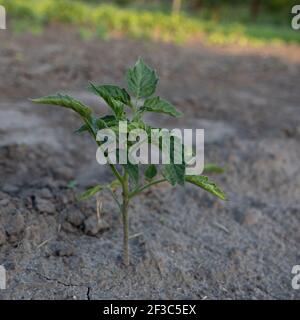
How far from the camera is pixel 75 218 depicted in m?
2.33

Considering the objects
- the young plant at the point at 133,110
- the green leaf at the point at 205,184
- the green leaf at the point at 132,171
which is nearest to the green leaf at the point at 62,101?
the young plant at the point at 133,110

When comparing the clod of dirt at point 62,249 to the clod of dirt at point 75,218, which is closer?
the clod of dirt at point 62,249

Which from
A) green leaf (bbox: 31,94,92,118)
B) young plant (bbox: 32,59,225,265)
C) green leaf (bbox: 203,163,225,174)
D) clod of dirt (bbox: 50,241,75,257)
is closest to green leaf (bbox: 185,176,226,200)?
young plant (bbox: 32,59,225,265)

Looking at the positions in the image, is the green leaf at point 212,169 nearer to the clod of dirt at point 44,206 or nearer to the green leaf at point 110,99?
the clod of dirt at point 44,206

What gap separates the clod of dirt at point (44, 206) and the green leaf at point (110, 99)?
76 cm

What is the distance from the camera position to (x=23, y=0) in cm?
1015

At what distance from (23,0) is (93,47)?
422cm

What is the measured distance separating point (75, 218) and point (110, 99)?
79cm

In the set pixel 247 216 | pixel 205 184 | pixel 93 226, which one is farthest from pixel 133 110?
pixel 247 216

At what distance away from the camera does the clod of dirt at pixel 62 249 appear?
2.11m

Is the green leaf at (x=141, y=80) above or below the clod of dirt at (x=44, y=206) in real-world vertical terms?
above

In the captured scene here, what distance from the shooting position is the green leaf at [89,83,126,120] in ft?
5.65

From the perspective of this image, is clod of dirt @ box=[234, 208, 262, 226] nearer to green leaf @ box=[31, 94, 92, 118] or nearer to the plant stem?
the plant stem

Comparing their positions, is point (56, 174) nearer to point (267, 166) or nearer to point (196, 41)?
point (267, 166)
